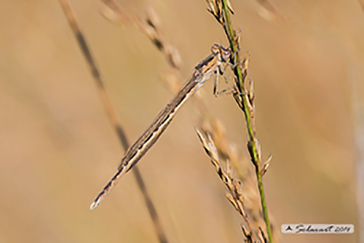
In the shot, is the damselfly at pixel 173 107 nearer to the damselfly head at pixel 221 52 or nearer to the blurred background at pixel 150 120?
the damselfly head at pixel 221 52

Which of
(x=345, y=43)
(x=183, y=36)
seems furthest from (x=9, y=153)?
(x=345, y=43)

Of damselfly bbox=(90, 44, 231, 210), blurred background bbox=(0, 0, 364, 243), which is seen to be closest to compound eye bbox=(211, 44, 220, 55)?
damselfly bbox=(90, 44, 231, 210)

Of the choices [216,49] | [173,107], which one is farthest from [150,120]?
[216,49]

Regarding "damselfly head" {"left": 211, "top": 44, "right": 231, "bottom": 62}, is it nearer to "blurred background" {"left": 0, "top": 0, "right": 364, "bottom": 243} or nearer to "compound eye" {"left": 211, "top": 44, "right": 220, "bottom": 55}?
"compound eye" {"left": 211, "top": 44, "right": 220, "bottom": 55}

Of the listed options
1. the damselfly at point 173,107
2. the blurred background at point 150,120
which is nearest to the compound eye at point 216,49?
the damselfly at point 173,107

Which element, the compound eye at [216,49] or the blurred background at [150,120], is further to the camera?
the blurred background at [150,120]
